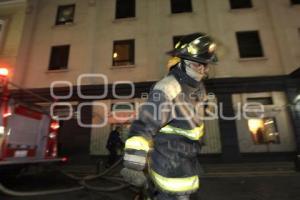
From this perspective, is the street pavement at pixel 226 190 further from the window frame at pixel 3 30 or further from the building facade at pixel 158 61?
the window frame at pixel 3 30

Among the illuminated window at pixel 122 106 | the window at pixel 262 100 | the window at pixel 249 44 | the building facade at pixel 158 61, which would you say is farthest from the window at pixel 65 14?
the window at pixel 262 100

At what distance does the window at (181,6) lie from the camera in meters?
13.0

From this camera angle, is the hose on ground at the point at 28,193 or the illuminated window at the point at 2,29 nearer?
the hose on ground at the point at 28,193

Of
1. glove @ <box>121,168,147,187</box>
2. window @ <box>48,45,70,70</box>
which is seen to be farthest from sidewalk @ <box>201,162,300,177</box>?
window @ <box>48,45,70,70</box>

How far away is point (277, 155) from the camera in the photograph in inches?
404

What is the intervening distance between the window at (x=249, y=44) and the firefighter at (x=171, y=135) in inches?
431

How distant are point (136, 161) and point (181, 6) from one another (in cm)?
1303

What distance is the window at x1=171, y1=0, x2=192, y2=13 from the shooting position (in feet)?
42.6

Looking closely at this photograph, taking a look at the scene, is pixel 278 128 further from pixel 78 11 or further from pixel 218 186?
pixel 78 11

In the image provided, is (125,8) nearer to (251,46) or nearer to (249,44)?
(249,44)

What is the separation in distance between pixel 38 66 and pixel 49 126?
8252 millimetres

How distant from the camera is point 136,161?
5.13 feet

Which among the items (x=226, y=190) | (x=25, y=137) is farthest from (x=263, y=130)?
(x=25, y=137)

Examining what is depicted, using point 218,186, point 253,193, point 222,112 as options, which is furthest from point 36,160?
point 222,112
